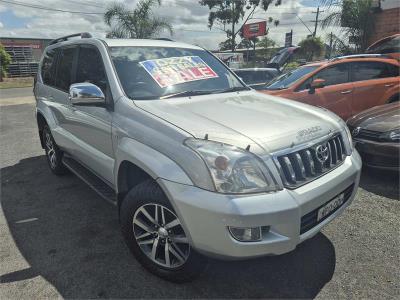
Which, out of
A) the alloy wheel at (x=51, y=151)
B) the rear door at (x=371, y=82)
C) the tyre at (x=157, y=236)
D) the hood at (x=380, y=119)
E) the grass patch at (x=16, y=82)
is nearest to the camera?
the tyre at (x=157, y=236)

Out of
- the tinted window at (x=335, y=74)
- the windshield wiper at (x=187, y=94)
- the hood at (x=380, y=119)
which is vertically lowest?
the hood at (x=380, y=119)

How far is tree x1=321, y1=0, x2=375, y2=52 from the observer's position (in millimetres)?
13258

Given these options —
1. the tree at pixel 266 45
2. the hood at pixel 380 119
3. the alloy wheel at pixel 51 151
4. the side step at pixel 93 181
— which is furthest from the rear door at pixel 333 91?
the tree at pixel 266 45

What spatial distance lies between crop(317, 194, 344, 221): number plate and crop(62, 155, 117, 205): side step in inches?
68.3

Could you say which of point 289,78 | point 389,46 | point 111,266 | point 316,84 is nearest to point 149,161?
point 111,266

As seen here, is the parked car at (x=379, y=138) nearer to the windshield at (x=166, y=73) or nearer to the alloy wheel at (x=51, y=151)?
the windshield at (x=166, y=73)

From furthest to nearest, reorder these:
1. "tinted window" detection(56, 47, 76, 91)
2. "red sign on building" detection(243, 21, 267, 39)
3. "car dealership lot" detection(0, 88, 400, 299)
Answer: "red sign on building" detection(243, 21, 267, 39), "tinted window" detection(56, 47, 76, 91), "car dealership lot" detection(0, 88, 400, 299)

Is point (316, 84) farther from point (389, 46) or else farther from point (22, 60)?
point (22, 60)

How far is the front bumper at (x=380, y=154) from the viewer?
4250mm

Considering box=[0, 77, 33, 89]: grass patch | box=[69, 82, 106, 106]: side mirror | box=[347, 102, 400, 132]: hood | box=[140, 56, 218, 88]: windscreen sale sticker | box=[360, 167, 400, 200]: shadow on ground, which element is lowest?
box=[0, 77, 33, 89]: grass patch

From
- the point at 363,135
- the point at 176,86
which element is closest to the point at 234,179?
the point at 176,86

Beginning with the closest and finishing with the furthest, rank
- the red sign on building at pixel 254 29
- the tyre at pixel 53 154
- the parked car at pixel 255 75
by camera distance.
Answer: the tyre at pixel 53 154 → the parked car at pixel 255 75 → the red sign on building at pixel 254 29

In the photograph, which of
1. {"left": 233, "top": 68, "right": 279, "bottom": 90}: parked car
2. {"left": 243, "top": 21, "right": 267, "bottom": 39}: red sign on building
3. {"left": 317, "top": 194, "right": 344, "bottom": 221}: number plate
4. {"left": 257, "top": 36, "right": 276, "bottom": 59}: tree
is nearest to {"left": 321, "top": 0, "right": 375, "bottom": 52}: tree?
{"left": 233, "top": 68, "right": 279, "bottom": 90}: parked car

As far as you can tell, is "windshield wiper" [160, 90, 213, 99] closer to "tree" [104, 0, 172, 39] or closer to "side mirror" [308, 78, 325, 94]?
"side mirror" [308, 78, 325, 94]
